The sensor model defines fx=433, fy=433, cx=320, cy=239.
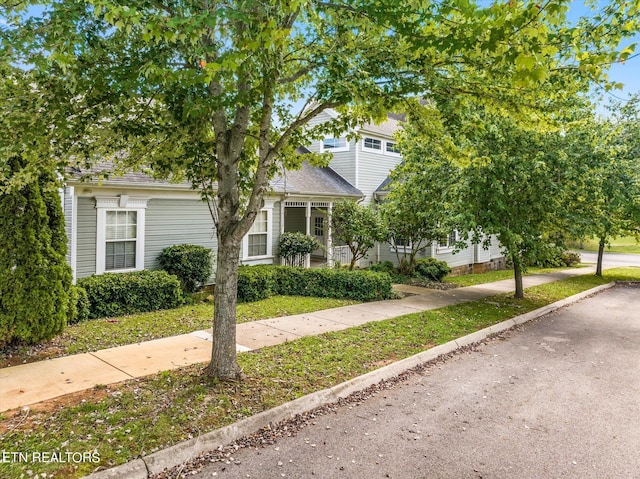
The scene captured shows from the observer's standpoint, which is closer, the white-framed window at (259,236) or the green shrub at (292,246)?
the white-framed window at (259,236)

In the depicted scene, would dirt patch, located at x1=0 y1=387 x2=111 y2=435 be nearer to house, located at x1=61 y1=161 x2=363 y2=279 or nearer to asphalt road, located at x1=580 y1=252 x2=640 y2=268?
house, located at x1=61 y1=161 x2=363 y2=279

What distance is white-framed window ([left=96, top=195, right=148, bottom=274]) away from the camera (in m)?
10.1

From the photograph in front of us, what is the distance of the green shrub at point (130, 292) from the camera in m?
8.74

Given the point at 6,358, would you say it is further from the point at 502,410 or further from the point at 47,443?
the point at 502,410

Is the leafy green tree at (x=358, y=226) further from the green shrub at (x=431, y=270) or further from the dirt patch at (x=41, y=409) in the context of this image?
the dirt patch at (x=41, y=409)

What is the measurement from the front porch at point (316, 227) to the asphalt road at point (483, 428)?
28.6 feet

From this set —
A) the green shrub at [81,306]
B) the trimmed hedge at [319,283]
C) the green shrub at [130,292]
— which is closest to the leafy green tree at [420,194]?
the trimmed hedge at [319,283]

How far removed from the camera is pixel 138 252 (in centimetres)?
1073

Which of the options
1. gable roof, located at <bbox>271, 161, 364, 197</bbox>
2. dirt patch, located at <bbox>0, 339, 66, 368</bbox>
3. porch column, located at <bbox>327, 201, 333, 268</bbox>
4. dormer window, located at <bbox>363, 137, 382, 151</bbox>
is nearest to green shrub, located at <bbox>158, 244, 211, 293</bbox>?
gable roof, located at <bbox>271, 161, 364, 197</bbox>

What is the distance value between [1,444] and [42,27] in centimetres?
366

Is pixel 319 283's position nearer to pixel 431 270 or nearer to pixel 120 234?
pixel 120 234

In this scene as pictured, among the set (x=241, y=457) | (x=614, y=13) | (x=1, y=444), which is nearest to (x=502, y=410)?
(x=241, y=457)

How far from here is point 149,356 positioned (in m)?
6.30

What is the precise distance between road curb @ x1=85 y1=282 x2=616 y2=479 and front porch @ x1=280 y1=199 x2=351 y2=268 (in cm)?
827
